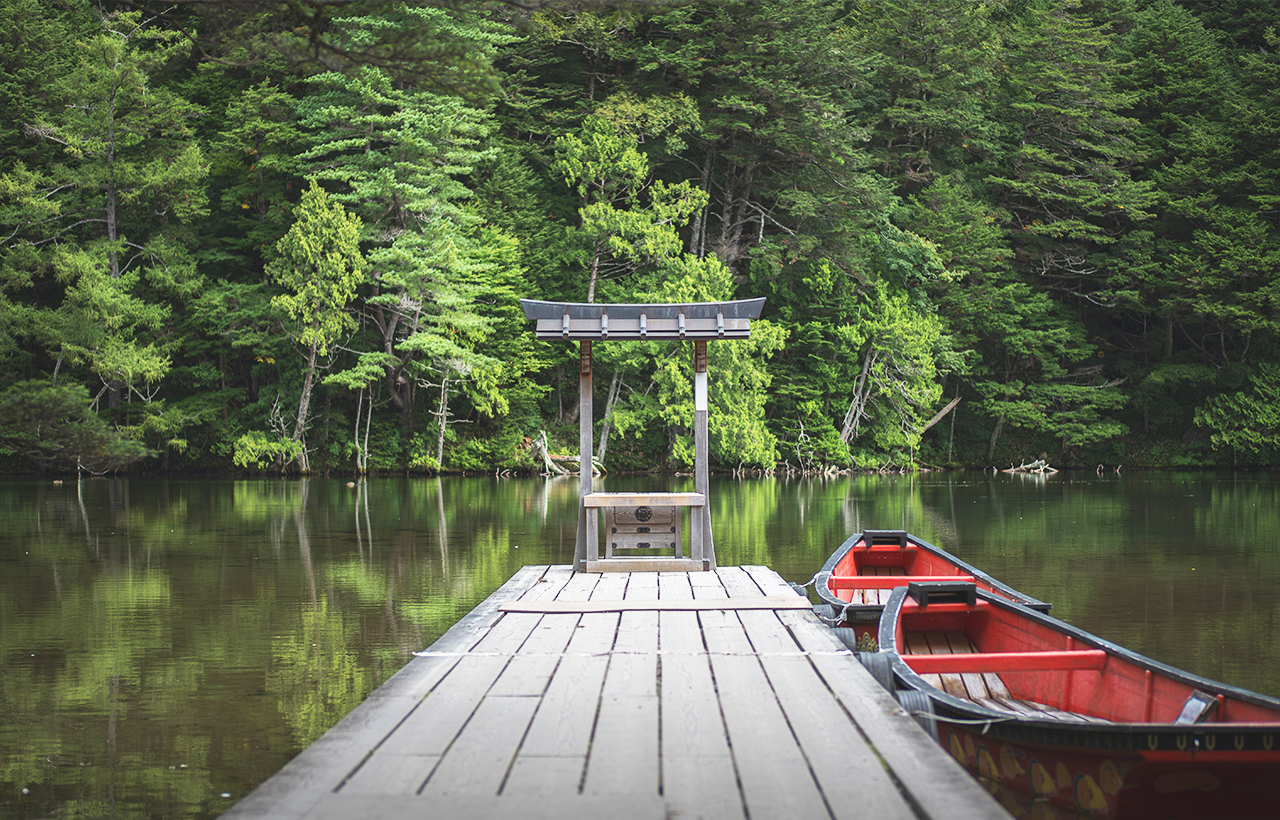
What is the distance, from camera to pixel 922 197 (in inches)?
1240

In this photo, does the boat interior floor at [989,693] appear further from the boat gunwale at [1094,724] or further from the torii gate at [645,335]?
the torii gate at [645,335]

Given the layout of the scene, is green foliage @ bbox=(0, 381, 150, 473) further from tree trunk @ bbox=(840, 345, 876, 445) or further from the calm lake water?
tree trunk @ bbox=(840, 345, 876, 445)

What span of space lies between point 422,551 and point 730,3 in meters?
20.8

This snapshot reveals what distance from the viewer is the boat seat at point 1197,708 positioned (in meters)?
3.81

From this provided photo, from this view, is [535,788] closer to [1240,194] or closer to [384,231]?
[384,231]

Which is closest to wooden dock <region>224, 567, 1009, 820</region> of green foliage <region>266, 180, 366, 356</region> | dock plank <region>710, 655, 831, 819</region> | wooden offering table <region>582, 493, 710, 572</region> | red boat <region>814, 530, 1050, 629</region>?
dock plank <region>710, 655, 831, 819</region>

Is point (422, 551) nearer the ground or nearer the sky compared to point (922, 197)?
nearer the ground

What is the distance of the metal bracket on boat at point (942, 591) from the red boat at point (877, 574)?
0.29 m

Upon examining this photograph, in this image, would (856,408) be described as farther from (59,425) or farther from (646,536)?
(646,536)

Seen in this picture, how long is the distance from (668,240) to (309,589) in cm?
1950

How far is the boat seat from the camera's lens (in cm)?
381

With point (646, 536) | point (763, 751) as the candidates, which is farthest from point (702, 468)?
point (763, 751)

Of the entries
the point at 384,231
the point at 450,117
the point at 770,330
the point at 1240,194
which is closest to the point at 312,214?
the point at 384,231

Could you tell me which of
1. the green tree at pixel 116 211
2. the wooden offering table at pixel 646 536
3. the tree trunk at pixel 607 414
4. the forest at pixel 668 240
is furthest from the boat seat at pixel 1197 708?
the green tree at pixel 116 211
